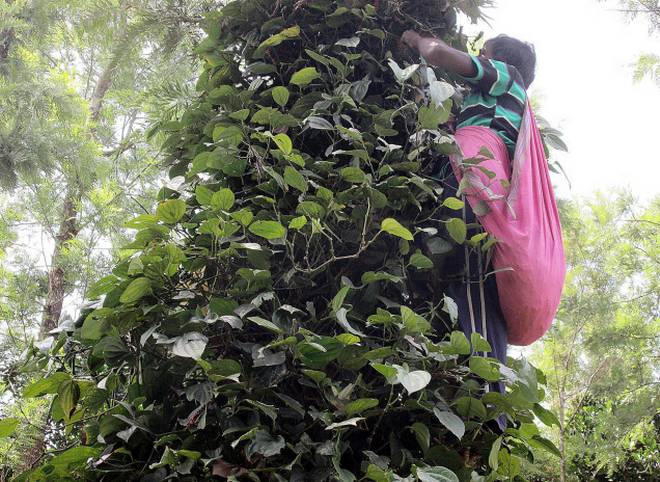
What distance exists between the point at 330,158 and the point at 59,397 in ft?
→ 2.56

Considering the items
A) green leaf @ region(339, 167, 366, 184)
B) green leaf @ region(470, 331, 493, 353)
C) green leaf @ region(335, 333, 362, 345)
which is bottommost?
green leaf @ region(470, 331, 493, 353)

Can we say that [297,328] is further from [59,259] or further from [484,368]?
[59,259]

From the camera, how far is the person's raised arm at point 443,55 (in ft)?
4.97

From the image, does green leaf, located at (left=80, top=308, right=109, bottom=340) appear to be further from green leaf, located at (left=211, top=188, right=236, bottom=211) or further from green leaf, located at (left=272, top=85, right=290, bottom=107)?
green leaf, located at (left=272, top=85, right=290, bottom=107)

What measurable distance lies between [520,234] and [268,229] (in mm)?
584

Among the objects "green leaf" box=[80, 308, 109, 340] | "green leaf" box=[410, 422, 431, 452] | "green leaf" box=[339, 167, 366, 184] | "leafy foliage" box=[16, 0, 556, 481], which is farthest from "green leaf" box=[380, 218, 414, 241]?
"green leaf" box=[80, 308, 109, 340]

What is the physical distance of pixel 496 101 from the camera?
1.58m

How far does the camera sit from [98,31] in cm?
263

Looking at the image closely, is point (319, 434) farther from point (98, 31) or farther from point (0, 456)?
point (0, 456)

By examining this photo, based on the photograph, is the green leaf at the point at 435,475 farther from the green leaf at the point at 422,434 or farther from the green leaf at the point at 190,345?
the green leaf at the point at 190,345

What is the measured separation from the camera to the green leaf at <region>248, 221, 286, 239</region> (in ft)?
3.64

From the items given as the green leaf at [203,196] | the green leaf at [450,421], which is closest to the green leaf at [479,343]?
the green leaf at [450,421]

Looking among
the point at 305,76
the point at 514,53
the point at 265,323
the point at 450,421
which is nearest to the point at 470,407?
the point at 450,421

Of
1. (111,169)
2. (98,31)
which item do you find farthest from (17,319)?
(98,31)
